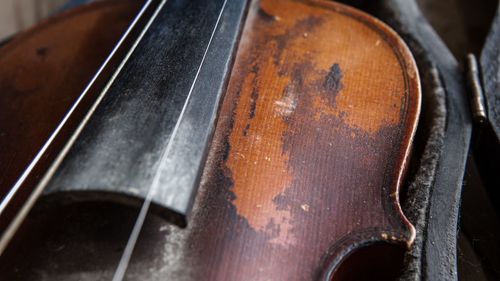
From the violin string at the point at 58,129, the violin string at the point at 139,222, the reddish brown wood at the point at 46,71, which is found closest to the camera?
the violin string at the point at 139,222

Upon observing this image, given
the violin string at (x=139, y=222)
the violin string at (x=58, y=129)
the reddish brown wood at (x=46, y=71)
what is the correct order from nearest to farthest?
the violin string at (x=139, y=222), the violin string at (x=58, y=129), the reddish brown wood at (x=46, y=71)

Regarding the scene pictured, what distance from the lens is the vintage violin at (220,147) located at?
0.62 m

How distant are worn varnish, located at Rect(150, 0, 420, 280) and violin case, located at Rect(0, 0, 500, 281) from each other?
8cm

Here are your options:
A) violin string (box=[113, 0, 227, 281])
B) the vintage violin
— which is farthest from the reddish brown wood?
violin string (box=[113, 0, 227, 281])

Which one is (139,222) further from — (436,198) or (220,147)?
(436,198)

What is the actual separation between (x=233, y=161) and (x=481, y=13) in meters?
1.37

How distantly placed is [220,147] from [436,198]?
0.41 metres

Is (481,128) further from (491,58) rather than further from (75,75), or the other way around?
(75,75)

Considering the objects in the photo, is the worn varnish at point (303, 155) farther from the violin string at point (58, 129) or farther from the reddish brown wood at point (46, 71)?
the reddish brown wood at point (46, 71)

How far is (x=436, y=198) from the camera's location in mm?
819

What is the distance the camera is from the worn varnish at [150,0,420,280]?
0.65 m

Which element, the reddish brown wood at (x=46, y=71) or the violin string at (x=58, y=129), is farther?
the reddish brown wood at (x=46, y=71)

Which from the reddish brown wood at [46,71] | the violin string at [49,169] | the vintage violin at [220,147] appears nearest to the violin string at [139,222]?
the vintage violin at [220,147]

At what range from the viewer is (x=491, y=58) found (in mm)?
1064
